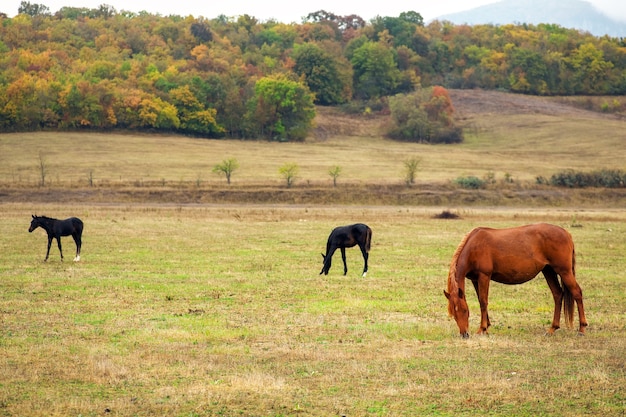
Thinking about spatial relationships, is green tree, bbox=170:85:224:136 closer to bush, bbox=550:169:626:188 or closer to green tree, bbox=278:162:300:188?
green tree, bbox=278:162:300:188

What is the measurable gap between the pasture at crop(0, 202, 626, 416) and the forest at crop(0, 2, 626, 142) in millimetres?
79406

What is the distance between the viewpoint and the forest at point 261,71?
106 meters

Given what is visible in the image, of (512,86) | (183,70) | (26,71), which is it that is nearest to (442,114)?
(512,86)

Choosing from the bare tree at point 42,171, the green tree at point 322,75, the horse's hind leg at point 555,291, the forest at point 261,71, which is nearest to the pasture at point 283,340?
the horse's hind leg at point 555,291

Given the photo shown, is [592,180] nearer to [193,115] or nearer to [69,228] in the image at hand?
[69,228]

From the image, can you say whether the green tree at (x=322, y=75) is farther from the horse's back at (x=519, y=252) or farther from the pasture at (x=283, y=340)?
the horse's back at (x=519, y=252)

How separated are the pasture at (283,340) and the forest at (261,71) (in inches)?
3126

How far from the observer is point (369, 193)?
64000mm

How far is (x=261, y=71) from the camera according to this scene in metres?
143

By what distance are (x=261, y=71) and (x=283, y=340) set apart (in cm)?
13213

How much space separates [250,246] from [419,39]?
14929 cm

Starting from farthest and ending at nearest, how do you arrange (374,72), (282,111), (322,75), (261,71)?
(374,72)
(261,71)
(322,75)
(282,111)

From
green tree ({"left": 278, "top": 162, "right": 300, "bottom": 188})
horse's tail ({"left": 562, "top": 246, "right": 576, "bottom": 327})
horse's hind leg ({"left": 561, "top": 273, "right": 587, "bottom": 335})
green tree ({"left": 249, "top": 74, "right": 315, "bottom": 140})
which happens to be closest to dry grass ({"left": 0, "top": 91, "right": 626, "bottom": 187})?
green tree ({"left": 278, "top": 162, "right": 300, "bottom": 188})

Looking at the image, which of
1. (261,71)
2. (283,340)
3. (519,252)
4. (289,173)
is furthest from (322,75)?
(283,340)
